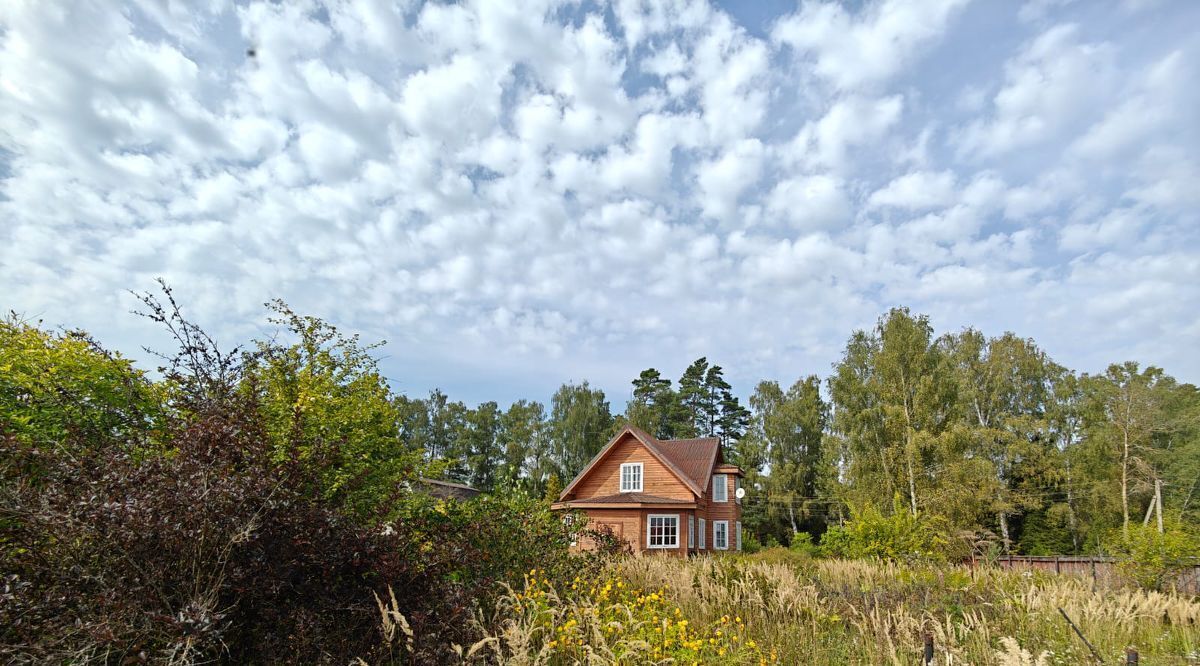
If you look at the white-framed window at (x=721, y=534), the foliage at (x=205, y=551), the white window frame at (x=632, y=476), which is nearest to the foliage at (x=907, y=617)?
the foliage at (x=205, y=551)

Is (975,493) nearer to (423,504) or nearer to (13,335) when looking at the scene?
(423,504)

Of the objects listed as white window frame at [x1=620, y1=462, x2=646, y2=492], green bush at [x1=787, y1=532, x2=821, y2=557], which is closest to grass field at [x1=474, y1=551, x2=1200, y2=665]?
white window frame at [x1=620, y1=462, x2=646, y2=492]

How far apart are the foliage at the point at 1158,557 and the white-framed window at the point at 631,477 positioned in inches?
672

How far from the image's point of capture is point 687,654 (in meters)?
4.39

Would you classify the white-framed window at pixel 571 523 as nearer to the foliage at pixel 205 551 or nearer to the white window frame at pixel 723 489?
the foliage at pixel 205 551

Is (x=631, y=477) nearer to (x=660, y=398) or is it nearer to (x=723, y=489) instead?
(x=723, y=489)

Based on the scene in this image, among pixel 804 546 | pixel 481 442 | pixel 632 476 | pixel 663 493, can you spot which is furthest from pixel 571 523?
pixel 481 442

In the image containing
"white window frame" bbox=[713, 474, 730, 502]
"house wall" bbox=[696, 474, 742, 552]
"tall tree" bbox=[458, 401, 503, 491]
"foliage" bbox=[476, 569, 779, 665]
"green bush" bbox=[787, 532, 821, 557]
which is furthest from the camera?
"tall tree" bbox=[458, 401, 503, 491]

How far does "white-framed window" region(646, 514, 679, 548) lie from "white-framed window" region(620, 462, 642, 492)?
218 centimetres

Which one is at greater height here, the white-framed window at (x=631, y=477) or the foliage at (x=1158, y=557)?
the white-framed window at (x=631, y=477)

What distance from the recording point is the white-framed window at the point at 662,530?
23.3 m

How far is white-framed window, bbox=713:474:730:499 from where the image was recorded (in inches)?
1104

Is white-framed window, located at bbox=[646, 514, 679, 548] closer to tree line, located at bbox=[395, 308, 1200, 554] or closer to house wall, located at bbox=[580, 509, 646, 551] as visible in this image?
house wall, located at bbox=[580, 509, 646, 551]

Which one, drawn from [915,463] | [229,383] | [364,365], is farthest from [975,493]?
[229,383]
